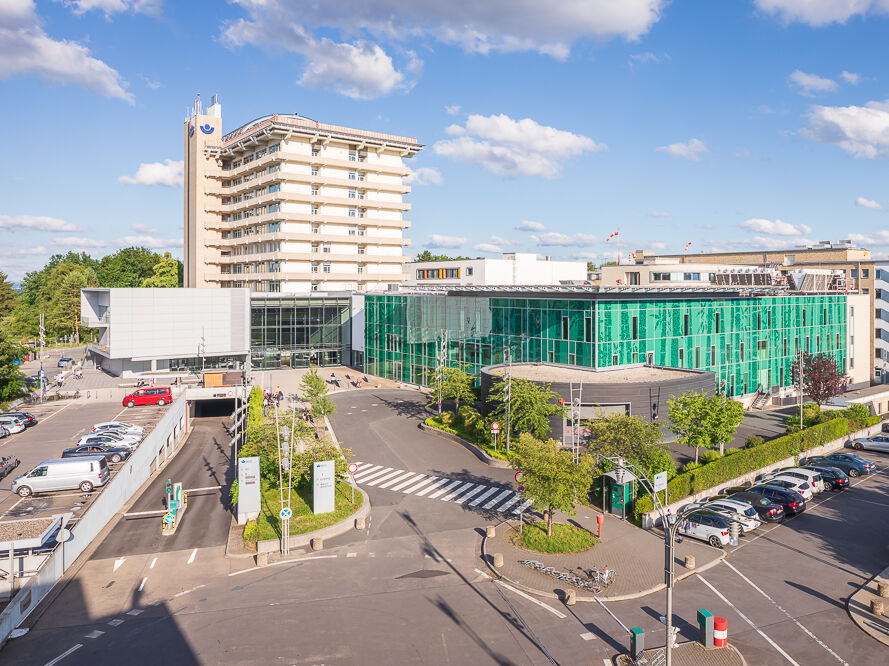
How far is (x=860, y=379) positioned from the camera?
80.4 meters

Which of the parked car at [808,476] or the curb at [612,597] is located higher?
the parked car at [808,476]


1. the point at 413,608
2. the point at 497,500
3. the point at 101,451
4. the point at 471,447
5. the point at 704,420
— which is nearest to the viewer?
the point at 413,608

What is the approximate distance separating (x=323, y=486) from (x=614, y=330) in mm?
31150

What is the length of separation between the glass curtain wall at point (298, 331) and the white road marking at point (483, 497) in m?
53.8

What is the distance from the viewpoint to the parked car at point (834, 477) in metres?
40.2

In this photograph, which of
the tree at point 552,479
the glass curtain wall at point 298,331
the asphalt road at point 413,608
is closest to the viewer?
the asphalt road at point 413,608

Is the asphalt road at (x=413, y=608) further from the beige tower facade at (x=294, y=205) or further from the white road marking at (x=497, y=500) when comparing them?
the beige tower facade at (x=294, y=205)

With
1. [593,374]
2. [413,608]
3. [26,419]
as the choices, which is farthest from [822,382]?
[26,419]

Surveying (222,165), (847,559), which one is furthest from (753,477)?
(222,165)

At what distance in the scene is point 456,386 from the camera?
53750mm

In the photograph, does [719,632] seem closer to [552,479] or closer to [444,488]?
[552,479]

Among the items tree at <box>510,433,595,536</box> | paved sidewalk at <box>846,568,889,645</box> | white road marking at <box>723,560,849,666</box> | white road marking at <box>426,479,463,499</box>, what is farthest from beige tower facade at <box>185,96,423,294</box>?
paved sidewalk at <box>846,568,889,645</box>

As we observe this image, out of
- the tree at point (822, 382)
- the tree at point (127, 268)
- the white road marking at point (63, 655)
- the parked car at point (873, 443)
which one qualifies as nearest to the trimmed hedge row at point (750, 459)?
the parked car at point (873, 443)

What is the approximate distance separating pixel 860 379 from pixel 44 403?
99.3 meters
